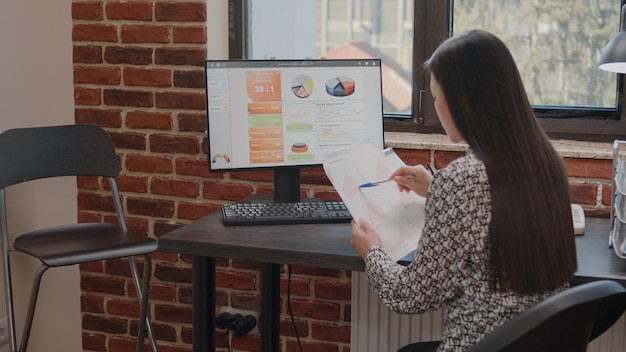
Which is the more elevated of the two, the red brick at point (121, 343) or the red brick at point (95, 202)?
the red brick at point (95, 202)

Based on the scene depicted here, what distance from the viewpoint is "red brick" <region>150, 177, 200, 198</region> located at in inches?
104

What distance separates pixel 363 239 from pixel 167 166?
44.2 inches

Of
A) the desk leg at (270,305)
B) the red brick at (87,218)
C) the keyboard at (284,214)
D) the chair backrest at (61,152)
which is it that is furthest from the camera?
the red brick at (87,218)

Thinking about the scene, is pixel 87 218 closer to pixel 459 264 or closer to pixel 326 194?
pixel 326 194

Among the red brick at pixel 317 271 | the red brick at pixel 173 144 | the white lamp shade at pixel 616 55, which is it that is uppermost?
the white lamp shade at pixel 616 55

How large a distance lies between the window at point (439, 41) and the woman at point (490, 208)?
1038 mm

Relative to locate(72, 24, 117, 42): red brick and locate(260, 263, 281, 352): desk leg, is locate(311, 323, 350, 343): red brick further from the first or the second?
locate(72, 24, 117, 42): red brick

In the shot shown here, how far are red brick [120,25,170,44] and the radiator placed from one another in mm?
1004

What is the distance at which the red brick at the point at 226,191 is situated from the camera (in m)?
2.59

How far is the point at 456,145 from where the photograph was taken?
2.37m

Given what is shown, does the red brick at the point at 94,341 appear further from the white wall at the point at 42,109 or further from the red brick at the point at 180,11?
the red brick at the point at 180,11

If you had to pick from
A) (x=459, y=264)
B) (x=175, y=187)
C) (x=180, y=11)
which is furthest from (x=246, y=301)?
(x=459, y=264)

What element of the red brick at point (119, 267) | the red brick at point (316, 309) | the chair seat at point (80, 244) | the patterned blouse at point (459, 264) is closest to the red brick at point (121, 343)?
the red brick at point (119, 267)

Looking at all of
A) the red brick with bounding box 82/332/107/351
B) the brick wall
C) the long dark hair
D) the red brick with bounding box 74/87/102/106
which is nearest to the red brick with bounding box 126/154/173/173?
the brick wall
